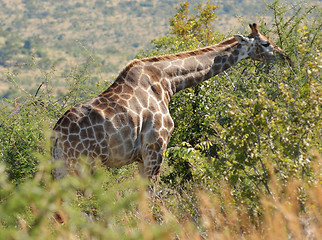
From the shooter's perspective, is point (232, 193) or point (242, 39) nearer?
point (232, 193)

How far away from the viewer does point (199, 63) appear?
321 inches

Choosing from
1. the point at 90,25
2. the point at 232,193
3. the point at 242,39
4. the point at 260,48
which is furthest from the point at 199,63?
the point at 90,25

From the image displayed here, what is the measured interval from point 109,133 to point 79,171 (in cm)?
75

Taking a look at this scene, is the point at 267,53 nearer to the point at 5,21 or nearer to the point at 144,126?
the point at 144,126

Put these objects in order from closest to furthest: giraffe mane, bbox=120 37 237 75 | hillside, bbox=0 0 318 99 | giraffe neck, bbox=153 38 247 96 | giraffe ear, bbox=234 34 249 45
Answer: giraffe mane, bbox=120 37 237 75 < giraffe neck, bbox=153 38 247 96 < giraffe ear, bbox=234 34 249 45 < hillside, bbox=0 0 318 99

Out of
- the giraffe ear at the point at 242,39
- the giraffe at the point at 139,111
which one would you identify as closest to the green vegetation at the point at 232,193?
the giraffe at the point at 139,111

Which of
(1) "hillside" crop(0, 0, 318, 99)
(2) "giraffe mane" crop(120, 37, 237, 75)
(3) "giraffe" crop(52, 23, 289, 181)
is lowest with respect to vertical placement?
(1) "hillside" crop(0, 0, 318, 99)

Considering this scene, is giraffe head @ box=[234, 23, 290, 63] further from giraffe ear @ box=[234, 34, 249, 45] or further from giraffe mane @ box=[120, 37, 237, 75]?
giraffe mane @ box=[120, 37, 237, 75]

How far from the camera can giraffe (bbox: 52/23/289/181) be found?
21.6ft

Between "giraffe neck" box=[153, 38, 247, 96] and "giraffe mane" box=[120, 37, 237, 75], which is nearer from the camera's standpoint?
"giraffe mane" box=[120, 37, 237, 75]

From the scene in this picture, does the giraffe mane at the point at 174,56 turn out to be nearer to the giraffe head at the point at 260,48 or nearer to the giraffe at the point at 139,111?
the giraffe at the point at 139,111

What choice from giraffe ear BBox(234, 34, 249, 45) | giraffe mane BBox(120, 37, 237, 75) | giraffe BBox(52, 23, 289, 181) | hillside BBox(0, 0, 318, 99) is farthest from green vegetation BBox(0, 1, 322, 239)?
hillside BBox(0, 0, 318, 99)

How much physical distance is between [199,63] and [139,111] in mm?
1793

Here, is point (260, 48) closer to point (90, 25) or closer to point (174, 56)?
point (174, 56)
